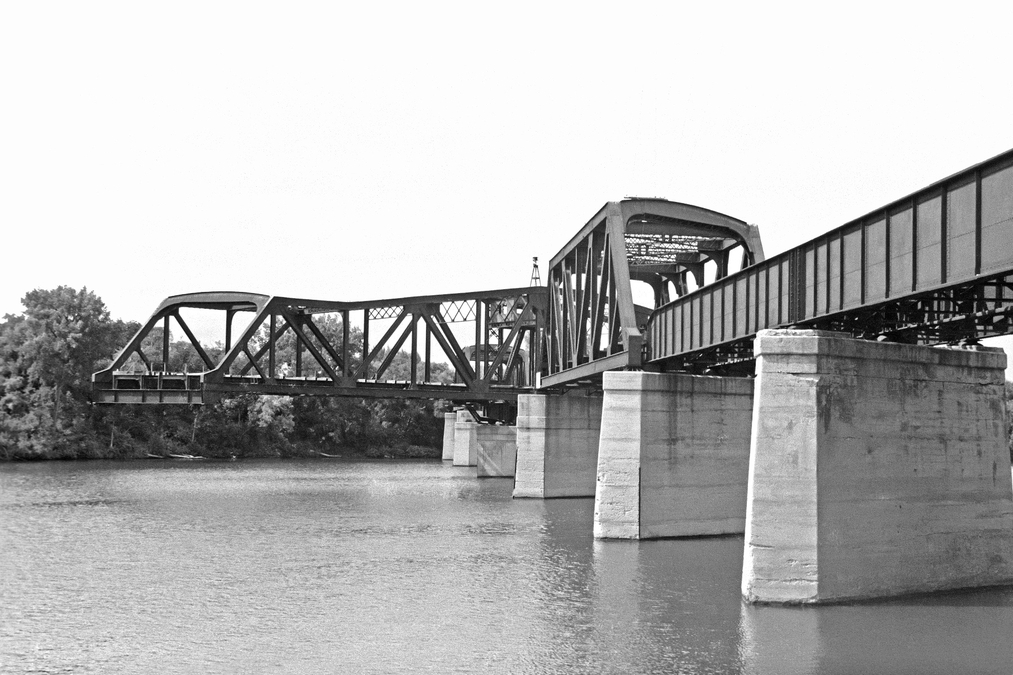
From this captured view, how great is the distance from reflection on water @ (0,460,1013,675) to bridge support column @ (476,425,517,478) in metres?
42.4

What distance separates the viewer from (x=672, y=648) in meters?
23.8

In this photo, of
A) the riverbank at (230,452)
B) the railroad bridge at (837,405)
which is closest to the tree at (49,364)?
the riverbank at (230,452)

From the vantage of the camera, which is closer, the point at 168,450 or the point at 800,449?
the point at 800,449

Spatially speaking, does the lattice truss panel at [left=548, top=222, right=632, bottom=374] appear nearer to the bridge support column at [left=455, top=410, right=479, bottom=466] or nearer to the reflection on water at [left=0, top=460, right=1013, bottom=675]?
the reflection on water at [left=0, top=460, right=1013, bottom=675]

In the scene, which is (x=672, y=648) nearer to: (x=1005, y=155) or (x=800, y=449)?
(x=800, y=449)

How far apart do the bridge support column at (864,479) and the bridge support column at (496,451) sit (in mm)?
63610

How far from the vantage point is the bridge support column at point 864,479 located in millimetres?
26656

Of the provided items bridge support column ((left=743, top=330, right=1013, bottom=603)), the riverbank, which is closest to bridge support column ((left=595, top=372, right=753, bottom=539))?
bridge support column ((left=743, top=330, right=1013, bottom=603))

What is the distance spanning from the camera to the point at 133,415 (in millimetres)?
123688

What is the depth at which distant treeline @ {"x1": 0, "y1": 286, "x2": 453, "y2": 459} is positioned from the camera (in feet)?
350

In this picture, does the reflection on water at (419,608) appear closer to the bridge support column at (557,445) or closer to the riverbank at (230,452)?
the bridge support column at (557,445)

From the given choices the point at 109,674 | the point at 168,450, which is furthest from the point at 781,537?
the point at 168,450

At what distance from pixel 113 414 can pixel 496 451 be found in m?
47.0

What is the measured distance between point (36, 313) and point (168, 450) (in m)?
24.8
